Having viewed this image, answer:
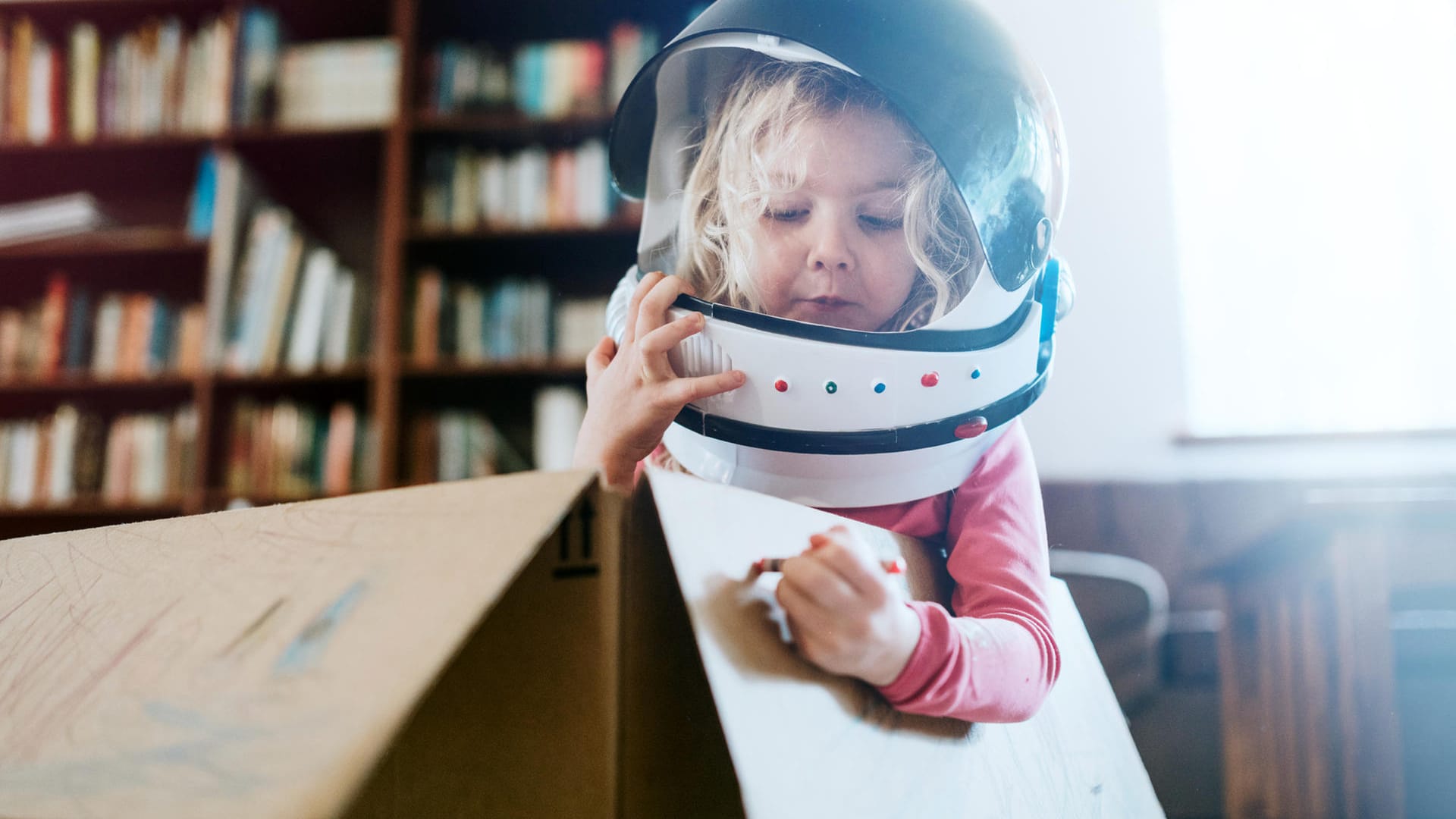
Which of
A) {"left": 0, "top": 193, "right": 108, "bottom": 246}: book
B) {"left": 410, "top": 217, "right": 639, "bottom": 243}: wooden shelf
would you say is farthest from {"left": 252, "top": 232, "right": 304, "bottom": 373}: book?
{"left": 0, "top": 193, "right": 108, "bottom": 246}: book

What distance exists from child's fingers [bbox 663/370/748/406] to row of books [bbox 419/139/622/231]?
48.8 inches

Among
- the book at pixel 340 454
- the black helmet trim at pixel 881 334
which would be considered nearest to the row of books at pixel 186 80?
the book at pixel 340 454

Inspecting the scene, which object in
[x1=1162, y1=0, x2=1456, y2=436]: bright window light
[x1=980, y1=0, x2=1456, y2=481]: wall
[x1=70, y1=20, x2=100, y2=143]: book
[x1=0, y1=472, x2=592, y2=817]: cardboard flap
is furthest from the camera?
[x1=70, y1=20, x2=100, y2=143]: book

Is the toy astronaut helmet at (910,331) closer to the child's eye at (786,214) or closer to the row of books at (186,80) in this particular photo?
the child's eye at (786,214)

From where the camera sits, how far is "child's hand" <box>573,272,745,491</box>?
15.4 inches

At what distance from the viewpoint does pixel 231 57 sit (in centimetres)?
182

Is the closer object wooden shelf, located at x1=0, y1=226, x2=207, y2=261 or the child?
the child

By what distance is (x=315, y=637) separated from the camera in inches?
8.2

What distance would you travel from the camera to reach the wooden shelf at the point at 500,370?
159cm

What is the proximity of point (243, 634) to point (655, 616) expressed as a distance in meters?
0.12

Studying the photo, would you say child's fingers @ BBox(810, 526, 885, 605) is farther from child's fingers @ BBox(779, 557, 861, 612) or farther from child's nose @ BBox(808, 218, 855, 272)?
child's nose @ BBox(808, 218, 855, 272)

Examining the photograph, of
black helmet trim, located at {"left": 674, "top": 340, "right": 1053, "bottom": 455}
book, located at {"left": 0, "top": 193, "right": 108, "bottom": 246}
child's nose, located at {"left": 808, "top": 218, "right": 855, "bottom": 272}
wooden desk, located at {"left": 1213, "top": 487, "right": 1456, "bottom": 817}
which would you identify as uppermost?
book, located at {"left": 0, "top": 193, "right": 108, "bottom": 246}

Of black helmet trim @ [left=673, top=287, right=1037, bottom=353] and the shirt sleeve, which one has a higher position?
black helmet trim @ [left=673, top=287, right=1037, bottom=353]

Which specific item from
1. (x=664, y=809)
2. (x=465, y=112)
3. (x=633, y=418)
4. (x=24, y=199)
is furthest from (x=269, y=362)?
(x=664, y=809)
